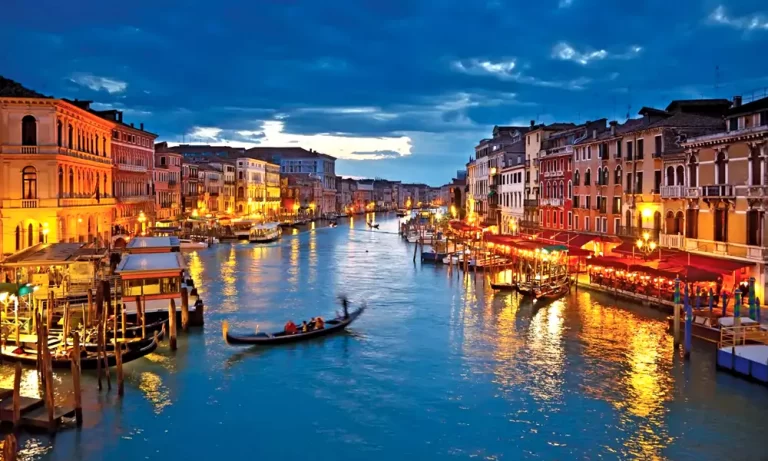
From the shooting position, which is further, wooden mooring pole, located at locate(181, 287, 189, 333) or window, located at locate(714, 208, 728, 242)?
window, located at locate(714, 208, 728, 242)

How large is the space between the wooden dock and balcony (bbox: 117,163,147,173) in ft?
101

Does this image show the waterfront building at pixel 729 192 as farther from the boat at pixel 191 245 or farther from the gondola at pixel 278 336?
the boat at pixel 191 245

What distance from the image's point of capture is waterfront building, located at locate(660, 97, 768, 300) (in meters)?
20.8

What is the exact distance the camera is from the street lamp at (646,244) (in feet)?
88.1

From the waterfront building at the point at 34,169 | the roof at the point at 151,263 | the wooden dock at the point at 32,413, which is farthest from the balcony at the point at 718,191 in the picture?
the waterfront building at the point at 34,169

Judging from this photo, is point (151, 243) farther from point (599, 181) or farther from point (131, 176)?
point (599, 181)

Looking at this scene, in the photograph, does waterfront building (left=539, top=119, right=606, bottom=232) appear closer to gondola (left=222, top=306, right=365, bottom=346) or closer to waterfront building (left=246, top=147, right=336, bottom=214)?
gondola (left=222, top=306, right=365, bottom=346)

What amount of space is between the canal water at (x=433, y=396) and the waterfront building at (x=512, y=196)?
22.4 meters

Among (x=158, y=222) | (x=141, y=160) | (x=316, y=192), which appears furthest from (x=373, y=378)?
(x=316, y=192)

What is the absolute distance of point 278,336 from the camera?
63.4 feet

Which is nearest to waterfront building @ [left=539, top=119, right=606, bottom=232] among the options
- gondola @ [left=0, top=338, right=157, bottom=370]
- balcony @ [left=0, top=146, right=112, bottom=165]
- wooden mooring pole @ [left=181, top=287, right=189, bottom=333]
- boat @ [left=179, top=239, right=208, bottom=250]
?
wooden mooring pole @ [left=181, top=287, right=189, bottom=333]

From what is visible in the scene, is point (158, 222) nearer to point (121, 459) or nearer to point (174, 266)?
point (174, 266)

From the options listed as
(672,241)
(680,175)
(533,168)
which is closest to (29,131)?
(680,175)

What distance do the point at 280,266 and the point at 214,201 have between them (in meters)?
37.2
